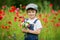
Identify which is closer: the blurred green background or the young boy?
the young boy

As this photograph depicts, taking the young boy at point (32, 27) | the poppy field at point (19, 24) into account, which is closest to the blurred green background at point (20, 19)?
the poppy field at point (19, 24)

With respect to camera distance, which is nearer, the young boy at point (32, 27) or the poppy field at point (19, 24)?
the young boy at point (32, 27)

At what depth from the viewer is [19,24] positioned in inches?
104

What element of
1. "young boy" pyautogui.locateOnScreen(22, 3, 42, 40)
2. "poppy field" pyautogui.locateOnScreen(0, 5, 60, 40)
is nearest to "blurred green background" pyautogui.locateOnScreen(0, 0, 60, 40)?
"poppy field" pyautogui.locateOnScreen(0, 5, 60, 40)

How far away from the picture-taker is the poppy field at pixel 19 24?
8.57 feet

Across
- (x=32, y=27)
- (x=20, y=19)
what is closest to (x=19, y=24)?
(x=20, y=19)

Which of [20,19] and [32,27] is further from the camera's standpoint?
[20,19]

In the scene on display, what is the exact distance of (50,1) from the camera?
9.85 ft

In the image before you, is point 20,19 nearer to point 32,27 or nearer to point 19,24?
point 19,24

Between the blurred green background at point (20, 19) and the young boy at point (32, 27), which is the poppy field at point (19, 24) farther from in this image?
the young boy at point (32, 27)

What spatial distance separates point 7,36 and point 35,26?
50 centimetres

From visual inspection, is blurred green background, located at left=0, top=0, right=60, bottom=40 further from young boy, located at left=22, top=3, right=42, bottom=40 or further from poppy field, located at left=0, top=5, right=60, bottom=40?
young boy, located at left=22, top=3, right=42, bottom=40

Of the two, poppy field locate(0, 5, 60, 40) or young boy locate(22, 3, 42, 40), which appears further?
poppy field locate(0, 5, 60, 40)

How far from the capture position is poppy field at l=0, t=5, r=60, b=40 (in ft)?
8.57
